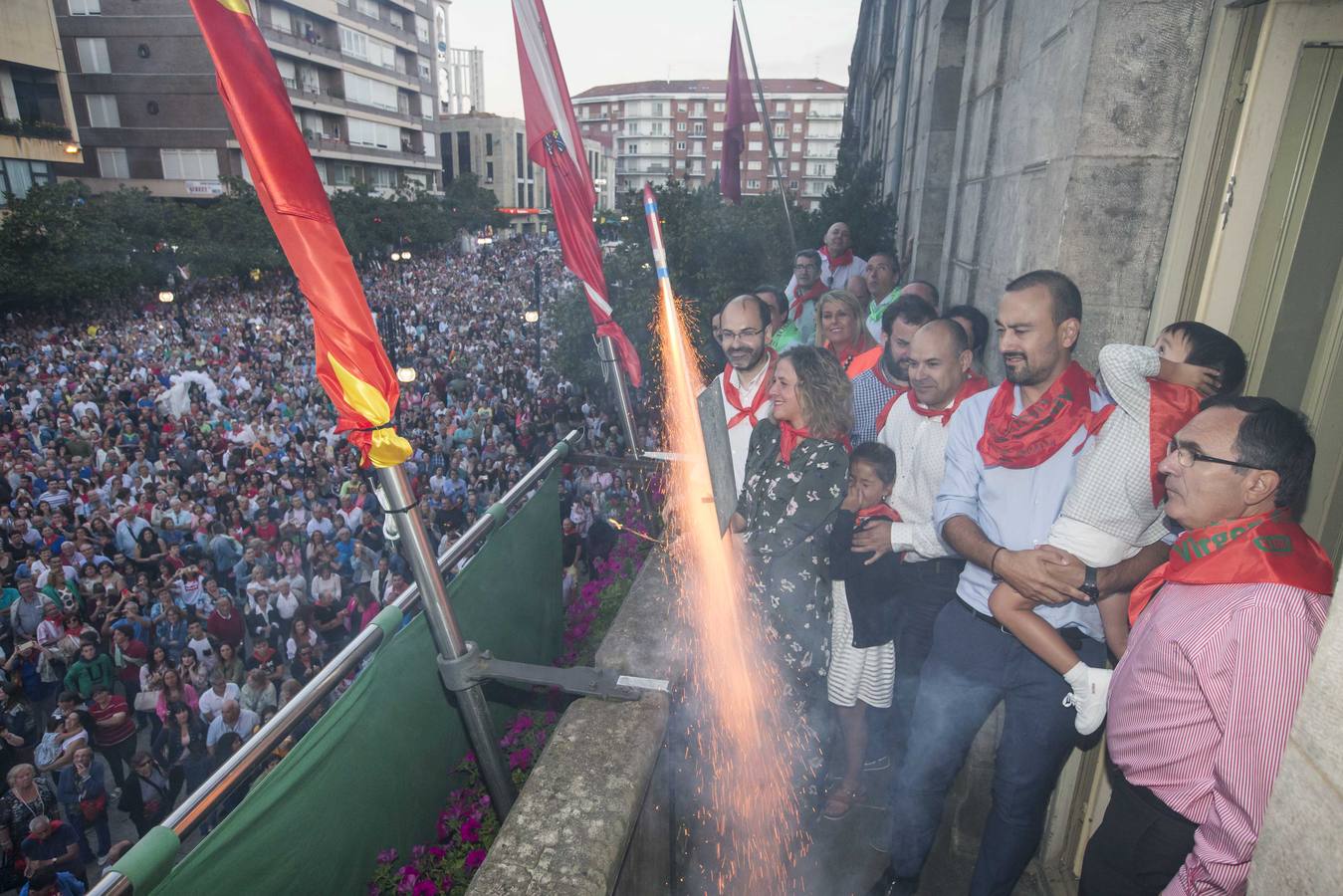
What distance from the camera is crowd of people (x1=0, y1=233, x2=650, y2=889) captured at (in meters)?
6.42

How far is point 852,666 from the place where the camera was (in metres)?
3.85

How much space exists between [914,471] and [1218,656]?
186 cm

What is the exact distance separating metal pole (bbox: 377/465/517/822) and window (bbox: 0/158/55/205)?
34.5 meters

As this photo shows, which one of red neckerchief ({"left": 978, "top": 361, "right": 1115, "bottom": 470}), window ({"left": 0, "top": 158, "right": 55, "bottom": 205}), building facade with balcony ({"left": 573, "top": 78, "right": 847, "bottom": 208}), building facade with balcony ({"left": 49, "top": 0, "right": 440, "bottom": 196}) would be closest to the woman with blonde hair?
red neckerchief ({"left": 978, "top": 361, "right": 1115, "bottom": 470})

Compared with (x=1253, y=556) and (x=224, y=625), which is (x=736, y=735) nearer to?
(x=1253, y=556)

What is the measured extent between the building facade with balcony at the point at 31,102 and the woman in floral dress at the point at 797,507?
1392 inches

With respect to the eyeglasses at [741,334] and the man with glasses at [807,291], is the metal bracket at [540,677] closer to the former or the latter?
the eyeglasses at [741,334]

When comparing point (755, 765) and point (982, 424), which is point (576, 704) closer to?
point (755, 765)

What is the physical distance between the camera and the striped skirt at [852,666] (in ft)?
12.6

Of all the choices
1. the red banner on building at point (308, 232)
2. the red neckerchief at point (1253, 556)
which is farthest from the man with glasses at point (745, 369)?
the red neckerchief at point (1253, 556)

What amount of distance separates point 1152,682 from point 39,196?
34.0 meters

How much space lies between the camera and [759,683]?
4082 mm

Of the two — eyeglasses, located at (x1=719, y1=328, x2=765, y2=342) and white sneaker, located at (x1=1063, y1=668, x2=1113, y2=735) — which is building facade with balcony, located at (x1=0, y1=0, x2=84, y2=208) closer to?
eyeglasses, located at (x1=719, y1=328, x2=765, y2=342)

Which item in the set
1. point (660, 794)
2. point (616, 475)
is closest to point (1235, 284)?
point (660, 794)
